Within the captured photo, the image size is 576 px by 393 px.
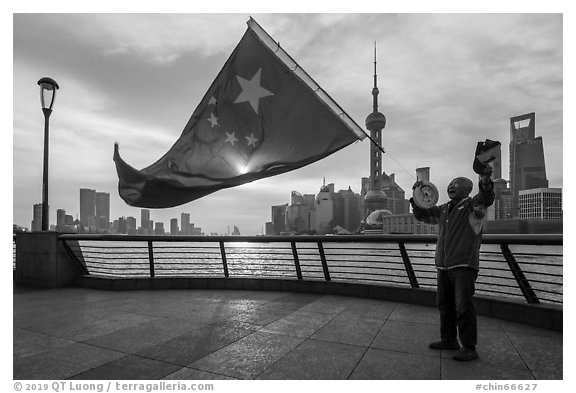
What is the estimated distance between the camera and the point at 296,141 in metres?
4.70

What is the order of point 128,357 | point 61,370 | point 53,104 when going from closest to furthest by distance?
point 61,370 → point 128,357 → point 53,104

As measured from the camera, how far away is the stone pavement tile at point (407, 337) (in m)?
4.12

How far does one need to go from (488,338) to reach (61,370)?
5.19 meters

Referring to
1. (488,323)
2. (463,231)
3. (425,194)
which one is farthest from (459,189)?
(488,323)

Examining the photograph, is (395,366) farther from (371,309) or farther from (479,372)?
(371,309)

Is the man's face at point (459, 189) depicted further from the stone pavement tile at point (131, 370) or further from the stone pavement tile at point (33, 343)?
the stone pavement tile at point (33, 343)

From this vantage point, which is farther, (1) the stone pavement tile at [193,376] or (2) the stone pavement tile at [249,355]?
(2) the stone pavement tile at [249,355]

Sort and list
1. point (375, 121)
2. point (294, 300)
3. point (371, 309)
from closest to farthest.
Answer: point (371, 309) → point (294, 300) → point (375, 121)

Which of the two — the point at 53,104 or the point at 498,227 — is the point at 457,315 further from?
the point at 498,227

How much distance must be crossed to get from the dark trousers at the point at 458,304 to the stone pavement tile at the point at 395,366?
0.46m

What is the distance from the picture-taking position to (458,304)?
13.2 feet

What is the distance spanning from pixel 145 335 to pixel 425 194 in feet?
14.1

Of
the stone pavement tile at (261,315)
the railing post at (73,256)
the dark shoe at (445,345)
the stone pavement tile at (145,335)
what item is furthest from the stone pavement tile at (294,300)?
the railing post at (73,256)
